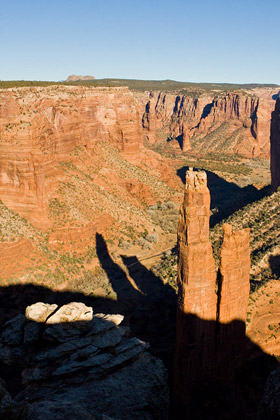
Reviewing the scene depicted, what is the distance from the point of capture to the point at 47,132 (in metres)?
55.3

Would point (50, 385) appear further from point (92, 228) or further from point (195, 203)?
point (92, 228)

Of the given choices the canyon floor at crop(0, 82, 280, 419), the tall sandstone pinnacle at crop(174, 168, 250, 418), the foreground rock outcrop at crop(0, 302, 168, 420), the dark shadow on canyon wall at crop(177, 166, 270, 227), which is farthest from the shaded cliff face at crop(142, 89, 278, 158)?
the foreground rock outcrop at crop(0, 302, 168, 420)

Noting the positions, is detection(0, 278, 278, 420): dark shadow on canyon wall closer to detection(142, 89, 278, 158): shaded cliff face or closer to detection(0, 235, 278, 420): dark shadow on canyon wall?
detection(0, 235, 278, 420): dark shadow on canyon wall

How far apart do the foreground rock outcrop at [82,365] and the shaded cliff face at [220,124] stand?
111231 millimetres

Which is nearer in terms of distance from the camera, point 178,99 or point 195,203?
point 195,203

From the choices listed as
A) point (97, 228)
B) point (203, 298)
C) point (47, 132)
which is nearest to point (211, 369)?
point (203, 298)

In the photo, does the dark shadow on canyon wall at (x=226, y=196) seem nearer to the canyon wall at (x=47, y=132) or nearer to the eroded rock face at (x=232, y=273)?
the canyon wall at (x=47, y=132)

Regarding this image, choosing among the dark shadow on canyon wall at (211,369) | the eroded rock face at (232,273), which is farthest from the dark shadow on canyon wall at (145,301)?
the eroded rock face at (232,273)

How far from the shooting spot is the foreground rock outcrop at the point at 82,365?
60.0 ft

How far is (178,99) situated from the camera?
609ft

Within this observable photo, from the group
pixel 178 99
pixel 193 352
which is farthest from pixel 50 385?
pixel 178 99

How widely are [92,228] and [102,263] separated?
5.60 meters

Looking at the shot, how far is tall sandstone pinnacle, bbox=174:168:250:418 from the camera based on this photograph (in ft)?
A: 74.1

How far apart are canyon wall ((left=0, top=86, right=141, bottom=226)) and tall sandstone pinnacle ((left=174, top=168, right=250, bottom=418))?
28544 millimetres
